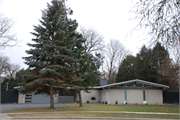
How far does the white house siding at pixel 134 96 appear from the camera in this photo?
27.6 meters

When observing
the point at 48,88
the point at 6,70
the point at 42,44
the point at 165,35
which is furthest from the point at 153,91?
the point at 6,70

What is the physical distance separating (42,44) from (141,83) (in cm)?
1860

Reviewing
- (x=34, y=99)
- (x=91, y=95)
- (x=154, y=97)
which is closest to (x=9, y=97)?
(x=34, y=99)

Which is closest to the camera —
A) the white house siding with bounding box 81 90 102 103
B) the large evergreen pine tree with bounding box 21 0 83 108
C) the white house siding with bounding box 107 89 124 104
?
A: the large evergreen pine tree with bounding box 21 0 83 108

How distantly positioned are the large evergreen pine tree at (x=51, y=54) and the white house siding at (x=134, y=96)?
13.2m

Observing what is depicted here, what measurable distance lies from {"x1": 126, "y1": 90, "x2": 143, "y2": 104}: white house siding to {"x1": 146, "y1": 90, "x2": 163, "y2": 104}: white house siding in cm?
135

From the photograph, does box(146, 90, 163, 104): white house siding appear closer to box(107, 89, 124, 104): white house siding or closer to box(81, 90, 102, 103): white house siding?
box(107, 89, 124, 104): white house siding

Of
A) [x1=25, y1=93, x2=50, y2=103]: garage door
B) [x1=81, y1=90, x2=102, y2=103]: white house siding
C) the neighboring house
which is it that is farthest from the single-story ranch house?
[x1=25, y1=93, x2=50, y2=103]: garage door

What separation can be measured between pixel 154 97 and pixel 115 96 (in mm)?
6667

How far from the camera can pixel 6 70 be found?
44625mm

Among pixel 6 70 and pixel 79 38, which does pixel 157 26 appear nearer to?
pixel 79 38

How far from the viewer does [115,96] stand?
27.7 m

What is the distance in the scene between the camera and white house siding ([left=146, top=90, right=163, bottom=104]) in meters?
28.0

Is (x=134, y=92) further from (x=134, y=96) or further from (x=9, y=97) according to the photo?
(x=9, y=97)
